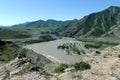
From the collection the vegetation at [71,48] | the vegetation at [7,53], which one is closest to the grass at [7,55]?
the vegetation at [7,53]

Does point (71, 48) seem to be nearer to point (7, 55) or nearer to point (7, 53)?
point (7, 53)

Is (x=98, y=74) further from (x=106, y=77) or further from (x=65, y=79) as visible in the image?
(x=65, y=79)

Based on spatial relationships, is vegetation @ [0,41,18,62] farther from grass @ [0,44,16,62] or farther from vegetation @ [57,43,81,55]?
vegetation @ [57,43,81,55]

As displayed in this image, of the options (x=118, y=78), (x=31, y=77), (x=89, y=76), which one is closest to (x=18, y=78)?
(x=31, y=77)

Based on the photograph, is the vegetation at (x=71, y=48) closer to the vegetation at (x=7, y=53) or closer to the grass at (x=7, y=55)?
the vegetation at (x=7, y=53)

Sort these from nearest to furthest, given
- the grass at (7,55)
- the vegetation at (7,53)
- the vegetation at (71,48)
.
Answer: the grass at (7,55)
the vegetation at (7,53)
the vegetation at (71,48)

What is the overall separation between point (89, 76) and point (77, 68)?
7369 millimetres

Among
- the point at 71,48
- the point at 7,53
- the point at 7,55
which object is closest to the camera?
the point at 7,55

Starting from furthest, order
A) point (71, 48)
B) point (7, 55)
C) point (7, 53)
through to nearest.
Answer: point (71, 48) < point (7, 53) < point (7, 55)

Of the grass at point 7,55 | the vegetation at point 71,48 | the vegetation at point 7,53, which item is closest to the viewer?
the grass at point 7,55

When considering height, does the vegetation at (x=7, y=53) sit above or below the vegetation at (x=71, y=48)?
above

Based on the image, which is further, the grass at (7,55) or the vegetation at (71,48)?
the vegetation at (71,48)

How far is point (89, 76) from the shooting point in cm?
3044

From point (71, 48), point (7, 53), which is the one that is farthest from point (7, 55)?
point (71, 48)
